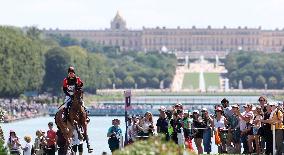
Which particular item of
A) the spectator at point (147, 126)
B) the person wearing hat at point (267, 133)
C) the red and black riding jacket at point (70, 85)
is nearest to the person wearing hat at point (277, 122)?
the person wearing hat at point (267, 133)

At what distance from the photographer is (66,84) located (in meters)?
22.0

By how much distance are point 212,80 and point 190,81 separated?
125 inches

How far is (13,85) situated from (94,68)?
130 feet

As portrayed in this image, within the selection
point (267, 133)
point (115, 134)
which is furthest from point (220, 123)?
point (267, 133)

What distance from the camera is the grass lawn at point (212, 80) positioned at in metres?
142

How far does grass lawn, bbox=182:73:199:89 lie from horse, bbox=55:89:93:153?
390ft

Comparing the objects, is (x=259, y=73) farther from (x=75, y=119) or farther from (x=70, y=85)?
(x=75, y=119)

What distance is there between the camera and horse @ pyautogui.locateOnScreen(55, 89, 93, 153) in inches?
854

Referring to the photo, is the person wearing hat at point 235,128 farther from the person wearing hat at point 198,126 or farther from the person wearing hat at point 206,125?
the person wearing hat at point 198,126

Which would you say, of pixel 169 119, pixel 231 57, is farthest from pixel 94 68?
pixel 169 119

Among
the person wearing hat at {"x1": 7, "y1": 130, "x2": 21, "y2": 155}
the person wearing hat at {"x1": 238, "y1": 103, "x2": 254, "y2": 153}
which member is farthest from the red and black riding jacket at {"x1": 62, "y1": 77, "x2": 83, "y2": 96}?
the person wearing hat at {"x1": 238, "y1": 103, "x2": 254, "y2": 153}

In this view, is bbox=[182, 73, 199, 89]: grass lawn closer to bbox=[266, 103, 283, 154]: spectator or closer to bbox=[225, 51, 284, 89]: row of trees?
bbox=[225, 51, 284, 89]: row of trees

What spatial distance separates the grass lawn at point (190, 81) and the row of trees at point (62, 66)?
6.64ft

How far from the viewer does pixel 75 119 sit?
861 inches
